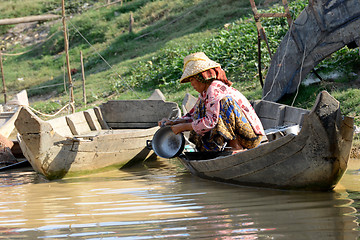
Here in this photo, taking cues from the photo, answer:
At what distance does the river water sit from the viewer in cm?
426

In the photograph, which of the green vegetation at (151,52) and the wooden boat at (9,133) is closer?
the wooden boat at (9,133)

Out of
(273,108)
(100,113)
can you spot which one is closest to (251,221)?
(273,108)

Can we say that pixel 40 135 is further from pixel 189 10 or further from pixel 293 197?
pixel 189 10

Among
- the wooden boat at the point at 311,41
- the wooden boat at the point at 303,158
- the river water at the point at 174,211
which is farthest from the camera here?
the wooden boat at the point at 311,41

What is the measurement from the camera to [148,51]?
59.8ft

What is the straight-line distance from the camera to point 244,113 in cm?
582

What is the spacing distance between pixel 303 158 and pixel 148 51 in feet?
44.4

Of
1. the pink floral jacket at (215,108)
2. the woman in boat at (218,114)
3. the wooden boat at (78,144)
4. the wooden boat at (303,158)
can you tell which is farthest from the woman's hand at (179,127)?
the wooden boat at (78,144)

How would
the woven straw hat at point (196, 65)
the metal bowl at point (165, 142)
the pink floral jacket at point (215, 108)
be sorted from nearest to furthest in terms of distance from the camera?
the pink floral jacket at point (215, 108) → the woven straw hat at point (196, 65) → the metal bowl at point (165, 142)

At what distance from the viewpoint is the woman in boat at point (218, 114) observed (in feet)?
18.8

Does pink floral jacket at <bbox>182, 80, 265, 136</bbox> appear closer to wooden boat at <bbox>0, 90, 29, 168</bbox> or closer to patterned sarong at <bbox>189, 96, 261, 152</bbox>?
patterned sarong at <bbox>189, 96, 261, 152</bbox>

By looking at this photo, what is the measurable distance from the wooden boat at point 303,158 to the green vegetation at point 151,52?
338 cm

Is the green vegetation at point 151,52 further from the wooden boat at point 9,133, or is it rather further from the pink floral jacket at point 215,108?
the pink floral jacket at point 215,108

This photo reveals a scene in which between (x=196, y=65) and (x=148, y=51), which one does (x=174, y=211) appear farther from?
(x=148, y=51)
